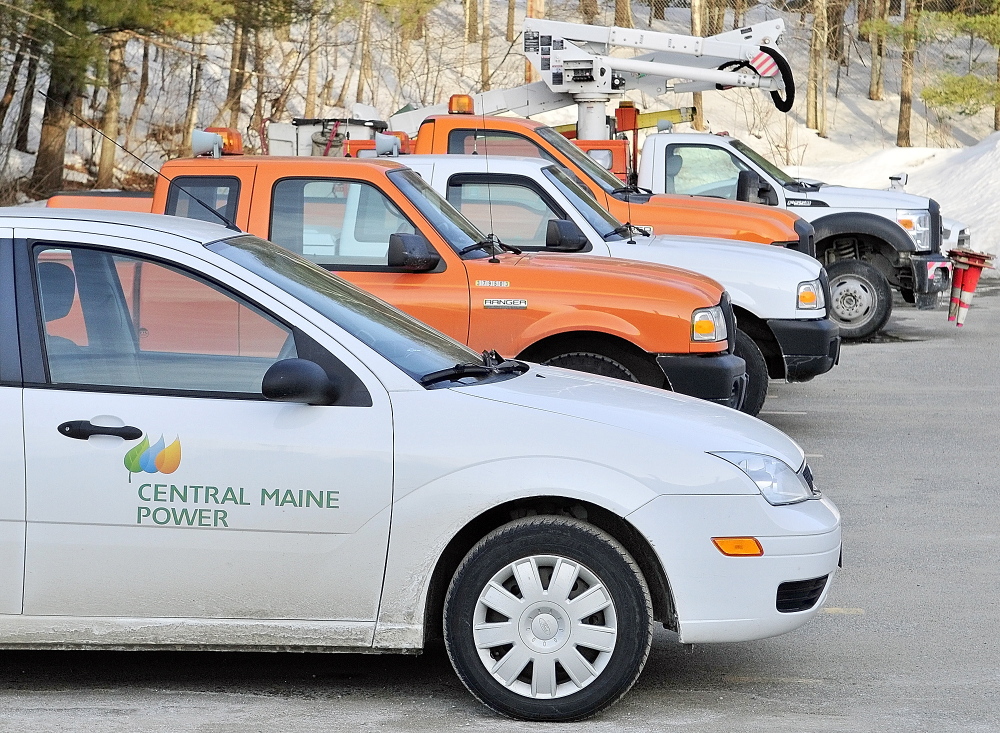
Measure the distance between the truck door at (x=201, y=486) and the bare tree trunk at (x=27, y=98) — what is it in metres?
18.8

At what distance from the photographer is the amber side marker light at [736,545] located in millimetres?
4367

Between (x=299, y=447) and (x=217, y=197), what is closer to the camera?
(x=299, y=447)

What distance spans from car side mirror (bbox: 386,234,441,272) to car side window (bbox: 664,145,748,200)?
6.90 m

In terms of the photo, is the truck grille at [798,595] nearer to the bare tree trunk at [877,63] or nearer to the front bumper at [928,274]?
the front bumper at [928,274]

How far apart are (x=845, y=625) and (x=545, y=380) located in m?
1.71

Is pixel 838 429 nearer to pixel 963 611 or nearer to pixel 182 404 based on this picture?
pixel 963 611

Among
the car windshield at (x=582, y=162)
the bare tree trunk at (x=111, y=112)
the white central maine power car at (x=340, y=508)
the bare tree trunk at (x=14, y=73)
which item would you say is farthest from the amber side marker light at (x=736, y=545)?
the bare tree trunk at (x=111, y=112)

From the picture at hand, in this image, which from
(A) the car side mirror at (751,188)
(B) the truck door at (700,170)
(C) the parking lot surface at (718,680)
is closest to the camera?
(C) the parking lot surface at (718,680)

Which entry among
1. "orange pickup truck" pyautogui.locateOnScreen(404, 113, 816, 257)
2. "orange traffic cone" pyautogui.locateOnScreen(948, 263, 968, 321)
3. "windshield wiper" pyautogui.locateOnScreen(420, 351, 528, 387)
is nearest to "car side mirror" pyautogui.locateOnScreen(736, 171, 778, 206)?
"orange pickup truck" pyautogui.locateOnScreen(404, 113, 816, 257)

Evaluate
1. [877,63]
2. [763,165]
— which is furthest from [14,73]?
[877,63]

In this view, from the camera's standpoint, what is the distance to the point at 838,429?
392 inches

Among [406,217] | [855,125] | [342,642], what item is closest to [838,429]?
[406,217]

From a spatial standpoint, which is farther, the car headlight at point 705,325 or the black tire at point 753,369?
the black tire at point 753,369

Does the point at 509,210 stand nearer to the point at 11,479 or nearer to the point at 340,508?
the point at 340,508
